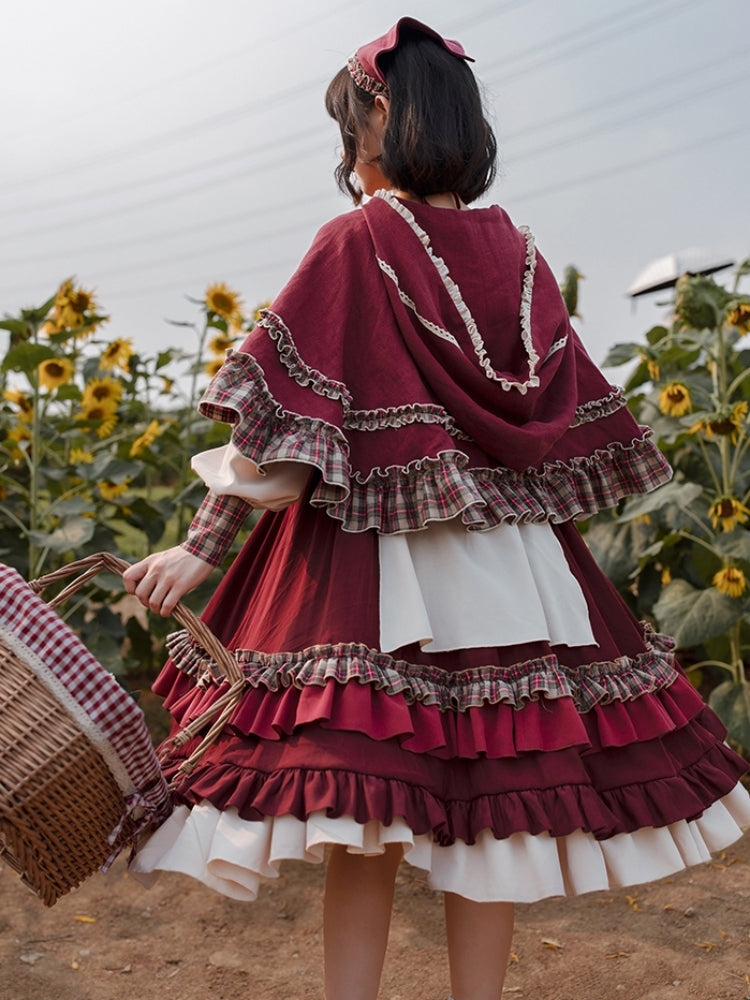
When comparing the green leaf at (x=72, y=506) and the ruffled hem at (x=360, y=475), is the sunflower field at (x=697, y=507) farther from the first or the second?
the green leaf at (x=72, y=506)

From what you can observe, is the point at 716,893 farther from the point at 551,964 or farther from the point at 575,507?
the point at 575,507

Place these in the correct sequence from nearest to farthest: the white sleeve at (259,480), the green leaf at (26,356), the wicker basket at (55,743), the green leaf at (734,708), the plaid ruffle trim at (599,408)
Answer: the wicker basket at (55,743)
the white sleeve at (259,480)
the plaid ruffle trim at (599,408)
the green leaf at (734,708)
the green leaf at (26,356)

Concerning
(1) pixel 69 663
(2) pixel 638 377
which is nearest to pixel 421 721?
(1) pixel 69 663

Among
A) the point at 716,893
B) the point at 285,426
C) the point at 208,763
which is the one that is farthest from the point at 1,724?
the point at 716,893

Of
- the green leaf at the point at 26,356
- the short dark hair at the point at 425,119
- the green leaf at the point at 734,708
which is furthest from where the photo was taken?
the green leaf at the point at 26,356

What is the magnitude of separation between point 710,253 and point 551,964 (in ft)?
15.5

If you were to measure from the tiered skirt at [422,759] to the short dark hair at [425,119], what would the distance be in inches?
21.8

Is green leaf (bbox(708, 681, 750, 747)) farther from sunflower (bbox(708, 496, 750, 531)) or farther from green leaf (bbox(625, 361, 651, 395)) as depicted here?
green leaf (bbox(625, 361, 651, 395))

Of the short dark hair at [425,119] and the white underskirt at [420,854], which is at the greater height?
the short dark hair at [425,119]

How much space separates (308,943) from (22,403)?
188cm

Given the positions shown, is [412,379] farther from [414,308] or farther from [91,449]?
[91,449]

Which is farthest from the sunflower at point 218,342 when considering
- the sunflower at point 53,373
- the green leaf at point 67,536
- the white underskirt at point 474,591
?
the white underskirt at point 474,591

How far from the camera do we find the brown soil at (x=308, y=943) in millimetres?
2047

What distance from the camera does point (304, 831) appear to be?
4.41ft
